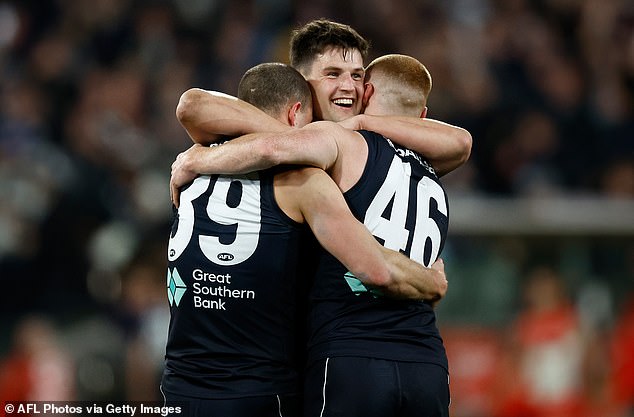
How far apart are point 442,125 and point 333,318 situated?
1034 mm

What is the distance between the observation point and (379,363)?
423cm

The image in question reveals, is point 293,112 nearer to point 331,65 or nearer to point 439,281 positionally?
point 331,65

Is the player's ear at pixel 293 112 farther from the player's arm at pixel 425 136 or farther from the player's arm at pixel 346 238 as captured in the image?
the player's arm at pixel 346 238

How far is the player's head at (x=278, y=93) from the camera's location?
461 cm

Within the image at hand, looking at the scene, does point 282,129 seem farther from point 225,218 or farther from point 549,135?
point 549,135

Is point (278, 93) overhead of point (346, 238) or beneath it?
overhead

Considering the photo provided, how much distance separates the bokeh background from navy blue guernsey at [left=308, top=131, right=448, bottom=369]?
14.9 ft

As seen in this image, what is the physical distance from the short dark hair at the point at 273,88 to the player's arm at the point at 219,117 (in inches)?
3.0

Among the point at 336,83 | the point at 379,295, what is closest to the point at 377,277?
the point at 379,295

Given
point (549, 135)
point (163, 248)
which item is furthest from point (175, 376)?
point (549, 135)

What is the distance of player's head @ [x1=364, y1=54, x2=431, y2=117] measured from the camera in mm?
4762

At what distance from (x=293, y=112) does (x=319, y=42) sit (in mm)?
521

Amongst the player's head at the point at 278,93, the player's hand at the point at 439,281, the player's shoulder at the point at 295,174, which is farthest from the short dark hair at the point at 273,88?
the player's hand at the point at 439,281

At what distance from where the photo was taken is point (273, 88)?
4609 millimetres
